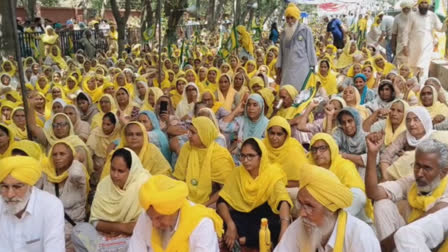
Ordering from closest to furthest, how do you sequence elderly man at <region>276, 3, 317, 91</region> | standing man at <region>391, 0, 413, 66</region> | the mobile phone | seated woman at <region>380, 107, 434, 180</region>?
seated woman at <region>380, 107, 434, 180</region>
the mobile phone
elderly man at <region>276, 3, 317, 91</region>
standing man at <region>391, 0, 413, 66</region>

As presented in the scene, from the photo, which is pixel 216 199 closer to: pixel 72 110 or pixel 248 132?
pixel 248 132

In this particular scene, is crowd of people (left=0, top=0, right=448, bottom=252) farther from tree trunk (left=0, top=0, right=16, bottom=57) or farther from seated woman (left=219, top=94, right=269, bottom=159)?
tree trunk (left=0, top=0, right=16, bottom=57)

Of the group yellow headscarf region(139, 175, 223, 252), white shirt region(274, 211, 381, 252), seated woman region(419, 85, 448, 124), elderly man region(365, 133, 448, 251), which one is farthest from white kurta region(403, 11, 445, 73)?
white shirt region(274, 211, 381, 252)

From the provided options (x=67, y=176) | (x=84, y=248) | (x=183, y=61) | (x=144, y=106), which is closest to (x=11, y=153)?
(x=67, y=176)

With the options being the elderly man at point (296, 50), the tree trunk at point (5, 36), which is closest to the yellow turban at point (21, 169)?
the elderly man at point (296, 50)

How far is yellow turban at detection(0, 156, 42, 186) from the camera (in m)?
2.65

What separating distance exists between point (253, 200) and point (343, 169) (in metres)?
0.65

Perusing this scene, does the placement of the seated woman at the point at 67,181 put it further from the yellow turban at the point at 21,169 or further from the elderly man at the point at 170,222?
the elderly man at the point at 170,222

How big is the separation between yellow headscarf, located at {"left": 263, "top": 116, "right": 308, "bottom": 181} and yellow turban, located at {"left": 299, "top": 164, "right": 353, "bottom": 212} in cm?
175

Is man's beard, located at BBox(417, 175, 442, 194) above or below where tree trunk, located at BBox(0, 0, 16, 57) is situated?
above

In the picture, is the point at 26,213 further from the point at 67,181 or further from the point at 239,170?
the point at 239,170

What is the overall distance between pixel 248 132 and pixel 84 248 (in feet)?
6.86

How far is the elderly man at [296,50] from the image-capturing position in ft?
22.0

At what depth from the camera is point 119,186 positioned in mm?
3320
